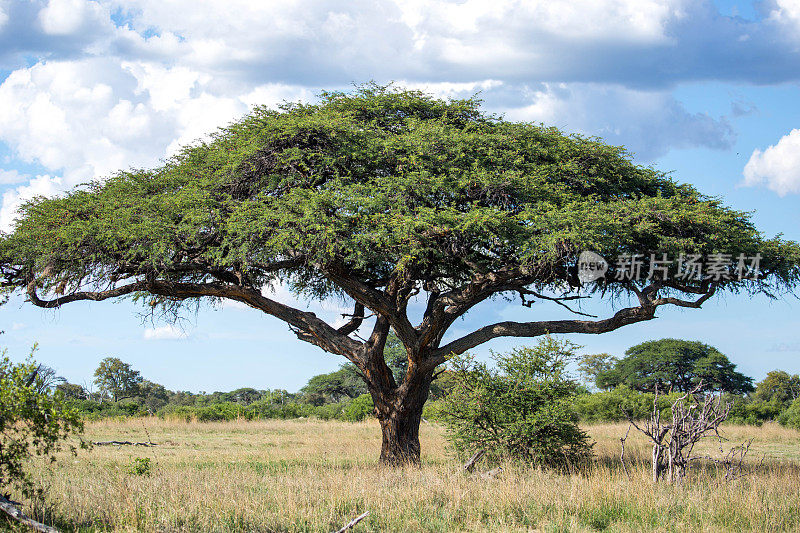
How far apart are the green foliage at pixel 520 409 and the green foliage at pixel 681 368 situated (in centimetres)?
3752

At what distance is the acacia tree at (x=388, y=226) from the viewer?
13.6 meters

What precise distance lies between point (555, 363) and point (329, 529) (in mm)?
6796

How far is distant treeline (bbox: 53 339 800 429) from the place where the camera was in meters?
33.7

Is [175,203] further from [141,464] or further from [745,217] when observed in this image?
[745,217]

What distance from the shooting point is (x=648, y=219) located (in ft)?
48.8

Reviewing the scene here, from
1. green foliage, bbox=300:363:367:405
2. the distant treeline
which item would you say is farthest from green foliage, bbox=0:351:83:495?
green foliage, bbox=300:363:367:405

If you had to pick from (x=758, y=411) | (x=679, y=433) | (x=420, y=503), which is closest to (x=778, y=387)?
(x=758, y=411)

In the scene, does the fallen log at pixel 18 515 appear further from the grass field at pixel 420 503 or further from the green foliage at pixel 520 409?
the green foliage at pixel 520 409

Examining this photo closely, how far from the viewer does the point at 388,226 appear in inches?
531

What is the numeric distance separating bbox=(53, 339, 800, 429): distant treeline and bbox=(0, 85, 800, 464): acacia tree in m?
10.9

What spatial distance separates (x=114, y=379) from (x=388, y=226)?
5014 cm

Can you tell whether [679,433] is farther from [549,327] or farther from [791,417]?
[791,417]

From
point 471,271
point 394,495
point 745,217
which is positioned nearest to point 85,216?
point 471,271

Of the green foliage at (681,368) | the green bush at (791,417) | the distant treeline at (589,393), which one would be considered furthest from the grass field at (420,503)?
the green foliage at (681,368)
